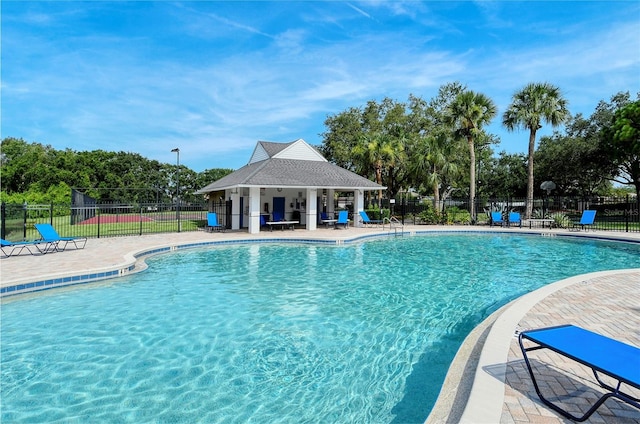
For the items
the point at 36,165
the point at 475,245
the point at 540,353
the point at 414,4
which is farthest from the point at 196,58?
the point at 36,165

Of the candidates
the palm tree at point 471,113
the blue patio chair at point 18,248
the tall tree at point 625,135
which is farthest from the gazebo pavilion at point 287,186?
the tall tree at point 625,135

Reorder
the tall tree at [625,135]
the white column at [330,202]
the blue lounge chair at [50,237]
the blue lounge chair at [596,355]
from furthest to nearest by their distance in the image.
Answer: the tall tree at [625,135], the white column at [330,202], the blue lounge chair at [50,237], the blue lounge chair at [596,355]

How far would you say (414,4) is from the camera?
14188mm

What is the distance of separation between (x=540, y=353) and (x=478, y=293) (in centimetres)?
409

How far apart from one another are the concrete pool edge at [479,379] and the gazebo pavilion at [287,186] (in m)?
14.7

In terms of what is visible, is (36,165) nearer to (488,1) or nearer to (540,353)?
(488,1)

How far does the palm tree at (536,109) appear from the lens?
2333cm

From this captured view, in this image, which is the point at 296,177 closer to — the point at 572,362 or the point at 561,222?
the point at 561,222

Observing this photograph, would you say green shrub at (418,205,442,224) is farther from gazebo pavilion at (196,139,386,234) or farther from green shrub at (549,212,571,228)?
green shrub at (549,212,571,228)

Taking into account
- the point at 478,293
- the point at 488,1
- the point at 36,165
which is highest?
the point at 488,1

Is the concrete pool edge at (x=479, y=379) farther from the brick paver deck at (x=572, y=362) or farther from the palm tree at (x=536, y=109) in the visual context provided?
the palm tree at (x=536, y=109)

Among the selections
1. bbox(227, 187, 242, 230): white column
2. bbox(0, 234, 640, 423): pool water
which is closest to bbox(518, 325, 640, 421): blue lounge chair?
bbox(0, 234, 640, 423): pool water

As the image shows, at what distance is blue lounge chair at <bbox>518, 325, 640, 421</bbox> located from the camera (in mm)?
2598

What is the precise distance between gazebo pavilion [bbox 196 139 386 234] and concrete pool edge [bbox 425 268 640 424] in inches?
580
